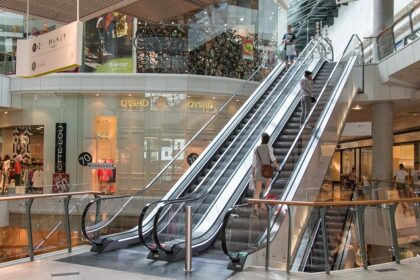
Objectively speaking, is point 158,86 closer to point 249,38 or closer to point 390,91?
point 249,38

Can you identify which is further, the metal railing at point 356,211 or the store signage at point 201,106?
the store signage at point 201,106

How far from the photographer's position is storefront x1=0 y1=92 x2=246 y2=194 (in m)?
17.8

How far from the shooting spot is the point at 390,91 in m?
16.9

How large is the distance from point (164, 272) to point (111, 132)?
12.3 m

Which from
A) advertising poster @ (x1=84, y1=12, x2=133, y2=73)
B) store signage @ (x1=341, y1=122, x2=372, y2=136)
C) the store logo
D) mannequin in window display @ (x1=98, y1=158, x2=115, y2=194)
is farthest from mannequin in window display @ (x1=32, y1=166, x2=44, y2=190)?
store signage @ (x1=341, y1=122, x2=372, y2=136)

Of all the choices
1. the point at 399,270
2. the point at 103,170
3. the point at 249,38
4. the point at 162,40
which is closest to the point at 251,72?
the point at 249,38

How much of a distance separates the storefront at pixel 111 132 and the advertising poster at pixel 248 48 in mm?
2236


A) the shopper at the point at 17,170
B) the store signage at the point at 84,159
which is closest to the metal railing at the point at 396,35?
the store signage at the point at 84,159

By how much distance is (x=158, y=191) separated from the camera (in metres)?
11.7

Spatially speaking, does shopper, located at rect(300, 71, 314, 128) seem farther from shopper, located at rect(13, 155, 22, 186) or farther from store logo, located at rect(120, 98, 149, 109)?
shopper, located at rect(13, 155, 22, 186)

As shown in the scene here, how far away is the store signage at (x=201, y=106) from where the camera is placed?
18.1 m

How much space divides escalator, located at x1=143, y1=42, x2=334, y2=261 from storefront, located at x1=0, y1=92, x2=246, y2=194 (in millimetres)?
3880

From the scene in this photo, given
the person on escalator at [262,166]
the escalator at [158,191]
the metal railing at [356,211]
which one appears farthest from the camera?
the person on escalator at [262,166]

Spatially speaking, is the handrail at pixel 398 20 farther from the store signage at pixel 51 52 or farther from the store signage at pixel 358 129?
the store signage at pixel 51 52
